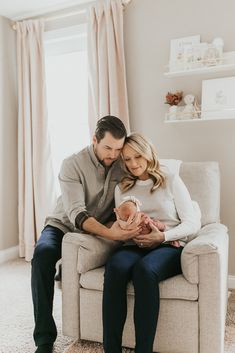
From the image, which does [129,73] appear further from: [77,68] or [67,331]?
[67,331]

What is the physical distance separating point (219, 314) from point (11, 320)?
53.2 inches

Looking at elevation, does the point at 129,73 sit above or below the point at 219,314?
above

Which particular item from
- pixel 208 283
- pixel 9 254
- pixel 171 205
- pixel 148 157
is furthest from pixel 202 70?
pixel 9 254

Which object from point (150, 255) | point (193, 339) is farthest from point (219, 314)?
point (150, 255)

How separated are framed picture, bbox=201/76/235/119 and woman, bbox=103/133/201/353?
0.90m

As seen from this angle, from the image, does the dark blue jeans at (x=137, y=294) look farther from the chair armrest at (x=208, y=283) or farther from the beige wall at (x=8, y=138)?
the beige wall at (x=8, y=138)

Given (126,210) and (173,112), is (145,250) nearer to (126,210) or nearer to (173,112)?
(126,210)

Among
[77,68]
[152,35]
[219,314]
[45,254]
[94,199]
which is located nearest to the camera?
[219,314]

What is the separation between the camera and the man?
2102mm

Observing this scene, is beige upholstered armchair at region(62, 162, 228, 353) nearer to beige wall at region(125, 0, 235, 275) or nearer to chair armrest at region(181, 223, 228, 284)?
chair armrest at region(181, 223, 228, 284)

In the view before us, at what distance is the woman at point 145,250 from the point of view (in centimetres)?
181

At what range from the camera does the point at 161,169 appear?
2.27 meters

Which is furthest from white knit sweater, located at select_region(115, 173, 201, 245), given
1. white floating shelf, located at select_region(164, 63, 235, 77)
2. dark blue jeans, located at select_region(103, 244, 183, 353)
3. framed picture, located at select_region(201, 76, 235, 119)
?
white floating shelf, located at select_region(164, 63, 235, 77)

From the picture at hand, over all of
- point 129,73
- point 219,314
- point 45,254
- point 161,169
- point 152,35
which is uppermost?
point 152,35
